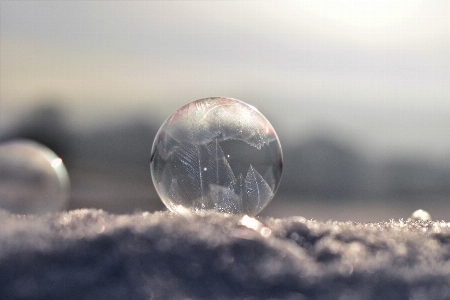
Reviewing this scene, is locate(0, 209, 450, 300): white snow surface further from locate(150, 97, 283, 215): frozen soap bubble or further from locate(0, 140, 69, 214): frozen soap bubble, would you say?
locate(0, 140, 69, 214): frozen soap bubble

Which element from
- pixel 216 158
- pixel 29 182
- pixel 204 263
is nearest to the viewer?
pixel 204 263

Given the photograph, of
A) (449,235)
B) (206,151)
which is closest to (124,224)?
(206,151)

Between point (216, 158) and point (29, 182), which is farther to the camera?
point (29, 182)

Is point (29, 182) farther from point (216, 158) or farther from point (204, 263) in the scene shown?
point (204, 263)

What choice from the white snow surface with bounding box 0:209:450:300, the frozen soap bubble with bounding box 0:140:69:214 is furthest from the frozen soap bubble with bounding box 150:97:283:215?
the frozen soap bubble with bounding box 0:140:69:214

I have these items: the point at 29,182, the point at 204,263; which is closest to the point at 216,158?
the point at 204,263
